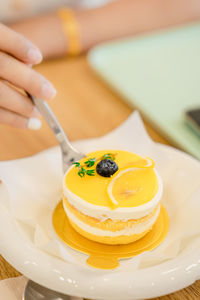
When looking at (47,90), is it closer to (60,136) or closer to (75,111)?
(60,136)

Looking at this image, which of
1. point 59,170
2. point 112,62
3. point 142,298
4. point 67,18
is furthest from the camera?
point 67,18

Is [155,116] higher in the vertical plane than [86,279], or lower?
lower

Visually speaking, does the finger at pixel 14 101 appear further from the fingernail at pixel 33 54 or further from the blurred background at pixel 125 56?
the blurred background at pixel 125 56

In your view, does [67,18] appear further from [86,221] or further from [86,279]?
[86,279]

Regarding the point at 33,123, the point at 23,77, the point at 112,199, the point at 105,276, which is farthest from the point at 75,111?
the point at 105,276

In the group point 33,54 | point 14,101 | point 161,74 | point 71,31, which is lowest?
point 161,74

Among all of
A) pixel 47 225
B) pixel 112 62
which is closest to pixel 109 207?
pixel 47 225

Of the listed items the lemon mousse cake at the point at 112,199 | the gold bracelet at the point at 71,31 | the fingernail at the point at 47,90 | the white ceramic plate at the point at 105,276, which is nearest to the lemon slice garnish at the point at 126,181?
the lemon mousse cake at the point at 112,199
